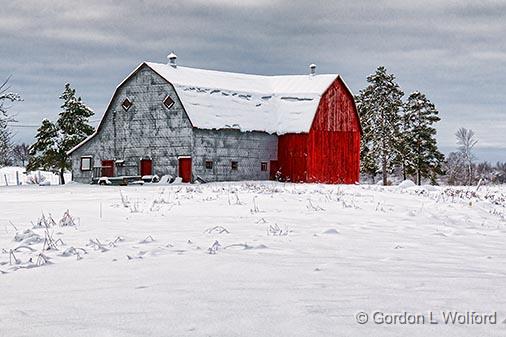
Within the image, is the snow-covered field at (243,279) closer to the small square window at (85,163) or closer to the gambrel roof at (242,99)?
the gambrel roof at (242,99)

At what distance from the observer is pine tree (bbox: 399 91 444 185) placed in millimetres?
52688

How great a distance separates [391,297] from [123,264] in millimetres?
2935

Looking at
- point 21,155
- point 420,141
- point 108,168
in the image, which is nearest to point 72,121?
point 108,168

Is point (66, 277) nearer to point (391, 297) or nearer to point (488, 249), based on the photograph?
point (391, 297)

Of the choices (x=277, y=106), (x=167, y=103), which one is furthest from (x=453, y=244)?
(x=277, y=106)

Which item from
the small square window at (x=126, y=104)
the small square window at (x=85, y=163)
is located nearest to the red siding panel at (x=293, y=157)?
the small square window at (x=126, y=104)

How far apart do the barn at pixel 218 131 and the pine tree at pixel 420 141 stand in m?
9.58

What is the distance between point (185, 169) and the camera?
131 feet

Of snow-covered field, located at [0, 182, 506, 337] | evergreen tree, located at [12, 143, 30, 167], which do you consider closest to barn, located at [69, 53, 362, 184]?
snow-covered field, located at [0, 182, 506, 337]

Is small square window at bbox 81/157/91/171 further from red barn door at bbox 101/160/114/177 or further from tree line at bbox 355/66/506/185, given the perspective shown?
tree line at bbox 355/66/506/185

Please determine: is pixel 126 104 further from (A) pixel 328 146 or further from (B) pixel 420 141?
(B) pixel 420 141

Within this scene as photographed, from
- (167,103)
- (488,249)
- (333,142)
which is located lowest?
(488,249)

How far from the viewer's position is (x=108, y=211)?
1311cm

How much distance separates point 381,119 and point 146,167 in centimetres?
2287
